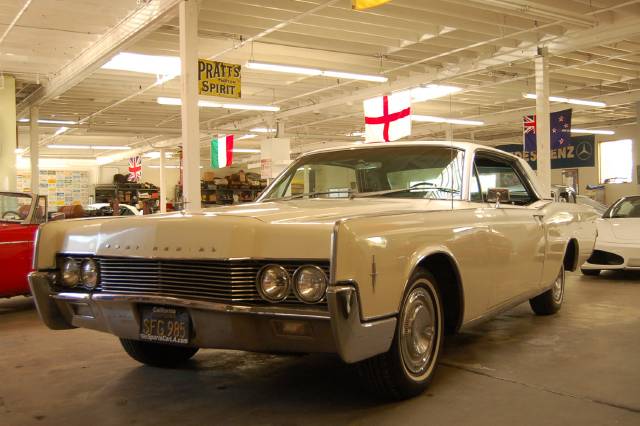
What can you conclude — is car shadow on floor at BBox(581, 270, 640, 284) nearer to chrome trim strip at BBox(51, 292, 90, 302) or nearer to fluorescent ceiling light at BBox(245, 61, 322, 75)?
fluorescent ceiling light at BBox(245, 61, 322, 75)

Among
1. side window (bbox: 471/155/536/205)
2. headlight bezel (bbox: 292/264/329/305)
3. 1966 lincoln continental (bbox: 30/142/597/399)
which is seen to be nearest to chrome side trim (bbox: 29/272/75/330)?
1966 lincoln continental (bbox: 30/142/597/399)

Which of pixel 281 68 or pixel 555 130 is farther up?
pixel 281 68

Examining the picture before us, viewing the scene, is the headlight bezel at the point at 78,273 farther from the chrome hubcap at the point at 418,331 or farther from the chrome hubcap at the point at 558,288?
the chrome hubcap at the point at 558,288

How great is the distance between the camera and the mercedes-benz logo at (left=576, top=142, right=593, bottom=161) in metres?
25.9

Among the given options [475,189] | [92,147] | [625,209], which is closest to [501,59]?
[625,209]

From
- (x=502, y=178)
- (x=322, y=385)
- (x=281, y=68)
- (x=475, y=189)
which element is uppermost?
(x=281, y=68)

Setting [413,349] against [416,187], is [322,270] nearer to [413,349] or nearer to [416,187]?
[413,349]

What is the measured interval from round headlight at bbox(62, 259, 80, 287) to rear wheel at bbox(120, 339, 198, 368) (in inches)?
30.9

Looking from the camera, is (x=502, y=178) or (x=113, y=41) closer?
(x=502, y=178)

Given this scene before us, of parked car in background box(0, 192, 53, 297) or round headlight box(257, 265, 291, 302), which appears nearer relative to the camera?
round headlight box(257, 265, 291, 302)

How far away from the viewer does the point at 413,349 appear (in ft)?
11.2

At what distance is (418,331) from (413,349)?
107 mm

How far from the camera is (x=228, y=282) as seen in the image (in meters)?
2.97

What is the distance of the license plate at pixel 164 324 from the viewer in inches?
123
